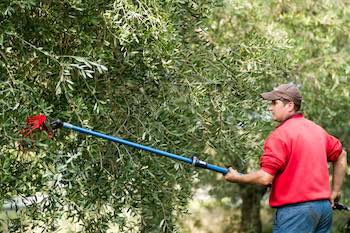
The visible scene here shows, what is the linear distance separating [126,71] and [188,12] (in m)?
0.94

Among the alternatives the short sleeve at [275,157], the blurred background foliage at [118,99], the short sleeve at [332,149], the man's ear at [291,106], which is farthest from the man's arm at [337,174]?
the blurred background foliage at [118,99]

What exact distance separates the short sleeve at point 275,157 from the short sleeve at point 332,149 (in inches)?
23.7

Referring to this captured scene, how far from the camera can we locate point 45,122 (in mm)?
6062

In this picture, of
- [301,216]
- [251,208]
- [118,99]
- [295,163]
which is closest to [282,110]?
[295,163]

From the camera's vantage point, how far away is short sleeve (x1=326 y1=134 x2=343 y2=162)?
19.7ft

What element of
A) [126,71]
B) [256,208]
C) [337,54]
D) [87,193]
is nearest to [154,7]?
[126,71]

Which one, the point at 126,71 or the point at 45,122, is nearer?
the point at 45,122

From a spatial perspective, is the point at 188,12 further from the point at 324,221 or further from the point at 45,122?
the point at 324,221

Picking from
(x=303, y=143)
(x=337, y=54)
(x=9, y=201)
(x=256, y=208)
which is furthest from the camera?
(x=256, y=208)

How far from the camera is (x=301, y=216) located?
5602mm

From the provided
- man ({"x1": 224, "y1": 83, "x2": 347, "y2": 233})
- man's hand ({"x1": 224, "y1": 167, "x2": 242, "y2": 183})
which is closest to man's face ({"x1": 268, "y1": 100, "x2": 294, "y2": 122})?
man ({"x1": 224, "y1": 83, "x2": 347, "y2": 233})

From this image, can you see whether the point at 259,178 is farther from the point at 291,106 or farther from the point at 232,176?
the point at 291,106

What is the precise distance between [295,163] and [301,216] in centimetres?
39

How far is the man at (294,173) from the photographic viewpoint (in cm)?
552
